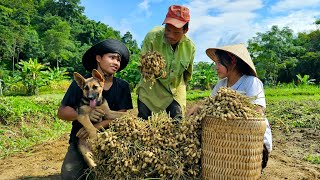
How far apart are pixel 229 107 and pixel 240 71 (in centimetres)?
89

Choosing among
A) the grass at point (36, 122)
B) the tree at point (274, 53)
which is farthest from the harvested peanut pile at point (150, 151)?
the tree at point (274, 53)

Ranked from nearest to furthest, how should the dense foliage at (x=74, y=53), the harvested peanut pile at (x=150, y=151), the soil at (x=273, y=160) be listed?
1. the harvested peanut pile at (x=150, y=151)
2. the soil at (x=273, y=160)
3. the dense foliage at (x=74, y=53)

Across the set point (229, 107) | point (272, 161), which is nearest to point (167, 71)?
point (229, 107)

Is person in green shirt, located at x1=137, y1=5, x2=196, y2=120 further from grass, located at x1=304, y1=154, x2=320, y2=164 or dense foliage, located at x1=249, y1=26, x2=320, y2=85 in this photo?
dense foliage, located at x1=249, y1=26, x2=320, y2=85

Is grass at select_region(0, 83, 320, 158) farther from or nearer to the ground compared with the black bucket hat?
nearer to the ground

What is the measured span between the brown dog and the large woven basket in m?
1.19

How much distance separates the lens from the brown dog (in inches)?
132

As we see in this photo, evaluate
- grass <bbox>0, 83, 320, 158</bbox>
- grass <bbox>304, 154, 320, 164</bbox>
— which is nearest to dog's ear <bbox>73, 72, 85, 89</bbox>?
grass <bbox>0, 83, 320, 158</bbox>

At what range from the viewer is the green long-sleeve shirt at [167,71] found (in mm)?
4293

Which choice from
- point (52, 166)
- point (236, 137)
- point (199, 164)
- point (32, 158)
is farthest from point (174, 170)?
point (32, 158)

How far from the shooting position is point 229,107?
2.57m

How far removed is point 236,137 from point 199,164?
435 mm

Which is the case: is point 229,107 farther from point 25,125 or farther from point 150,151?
point 25,125

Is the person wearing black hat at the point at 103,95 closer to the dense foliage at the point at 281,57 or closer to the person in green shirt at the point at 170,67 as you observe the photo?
the person in green shirt at the point at 170,67
